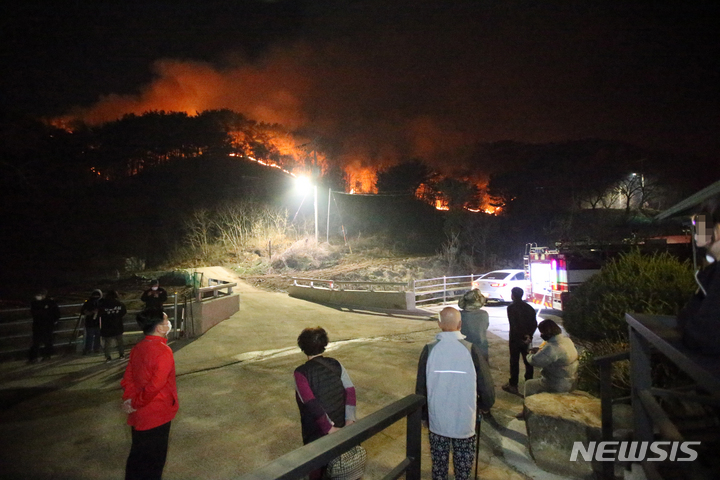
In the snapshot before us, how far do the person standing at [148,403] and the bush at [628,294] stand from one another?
21.2 ft

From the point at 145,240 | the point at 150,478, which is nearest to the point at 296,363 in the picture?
the point at 150,478

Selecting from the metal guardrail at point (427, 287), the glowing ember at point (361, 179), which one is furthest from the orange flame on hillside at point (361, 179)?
the metal guardrail at point (427, 287)

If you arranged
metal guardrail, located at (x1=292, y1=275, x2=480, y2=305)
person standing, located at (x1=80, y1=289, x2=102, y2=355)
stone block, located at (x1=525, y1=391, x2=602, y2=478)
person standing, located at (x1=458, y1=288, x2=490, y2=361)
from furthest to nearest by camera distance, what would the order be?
metal guardrail, located at (x1=292, y1=275, x2=480, y2=305)
person standing, located at (x1=80, y1=289, x2=102, y2=355)
person standing, located at (x1=458, y1=288, x2=490, y2=361)
stone block, located at (x1=525, y1=391, x2=602, y2=478)

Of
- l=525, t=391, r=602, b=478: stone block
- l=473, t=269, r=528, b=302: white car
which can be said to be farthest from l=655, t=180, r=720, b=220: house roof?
l=473, t=269, r=528, b=302: white car

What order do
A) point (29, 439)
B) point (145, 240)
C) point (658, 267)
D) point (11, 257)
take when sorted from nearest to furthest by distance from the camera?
point (29, 439)
point (658, 267)
point (11, 257)
point (145, 240)

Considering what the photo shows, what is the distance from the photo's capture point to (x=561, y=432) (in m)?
3.84

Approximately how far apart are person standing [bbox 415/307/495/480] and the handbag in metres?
0.67

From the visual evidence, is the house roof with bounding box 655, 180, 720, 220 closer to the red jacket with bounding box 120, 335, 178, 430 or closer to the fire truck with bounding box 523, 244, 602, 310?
the red jacket with bounding box 120, 335, 178, 430

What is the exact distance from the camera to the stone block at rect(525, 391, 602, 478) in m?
3.72

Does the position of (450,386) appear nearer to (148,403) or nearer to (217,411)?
(148,403)

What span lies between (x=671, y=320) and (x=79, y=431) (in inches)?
251

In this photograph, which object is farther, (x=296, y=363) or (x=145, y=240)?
(x=145, y=240)

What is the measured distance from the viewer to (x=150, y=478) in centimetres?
314

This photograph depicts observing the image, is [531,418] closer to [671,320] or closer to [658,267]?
[671,320]
